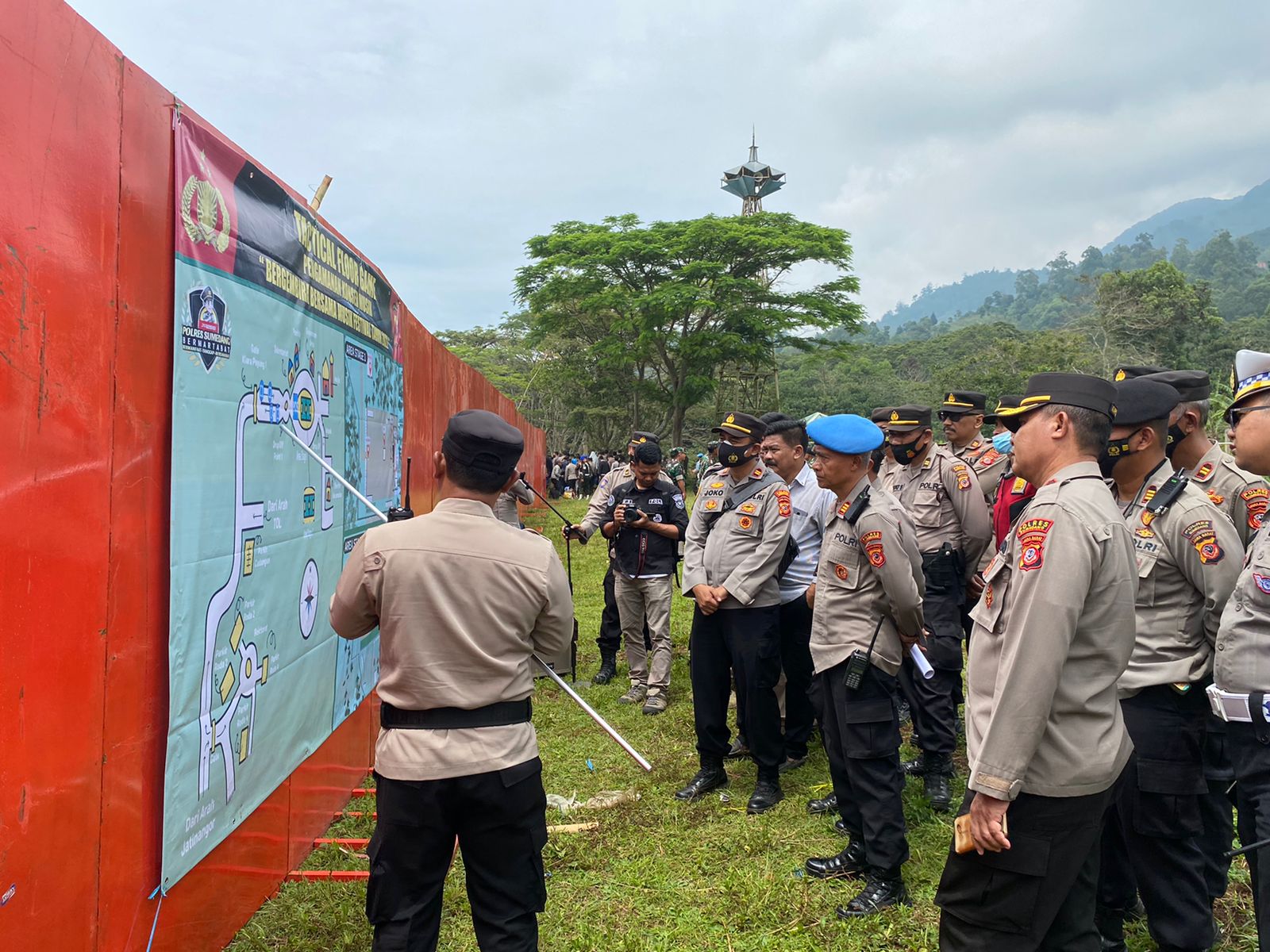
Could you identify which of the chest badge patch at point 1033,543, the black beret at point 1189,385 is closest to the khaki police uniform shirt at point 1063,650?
the chest badge patch at point 1033,543

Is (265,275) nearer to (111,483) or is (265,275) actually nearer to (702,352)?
(111,483)

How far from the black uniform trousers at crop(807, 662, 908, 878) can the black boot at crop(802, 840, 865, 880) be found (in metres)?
0.17

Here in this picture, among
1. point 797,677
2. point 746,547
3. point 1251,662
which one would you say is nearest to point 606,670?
point 797,677

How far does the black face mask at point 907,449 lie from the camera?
495 centimetres

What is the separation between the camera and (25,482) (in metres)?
1.78

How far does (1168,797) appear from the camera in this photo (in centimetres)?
267

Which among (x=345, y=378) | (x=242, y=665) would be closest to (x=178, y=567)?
(x=242, y=665)

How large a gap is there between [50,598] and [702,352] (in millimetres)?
29092

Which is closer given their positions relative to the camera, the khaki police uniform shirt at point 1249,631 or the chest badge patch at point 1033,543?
the chest badge patch at point 1033,543

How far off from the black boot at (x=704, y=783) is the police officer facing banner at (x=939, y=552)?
1132 millimetres

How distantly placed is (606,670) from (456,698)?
4.83 m

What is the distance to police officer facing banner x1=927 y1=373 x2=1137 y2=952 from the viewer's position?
206 cm

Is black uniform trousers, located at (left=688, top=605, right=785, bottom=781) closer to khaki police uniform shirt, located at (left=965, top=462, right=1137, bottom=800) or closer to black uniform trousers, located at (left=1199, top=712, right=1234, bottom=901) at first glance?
black uniform trousers, located at (left=1199, top=712, right=1234, bottom=901)

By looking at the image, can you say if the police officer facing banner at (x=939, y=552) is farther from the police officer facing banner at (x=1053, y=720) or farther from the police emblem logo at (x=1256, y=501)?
the police officer facing banner at (x=1053, y=720)
